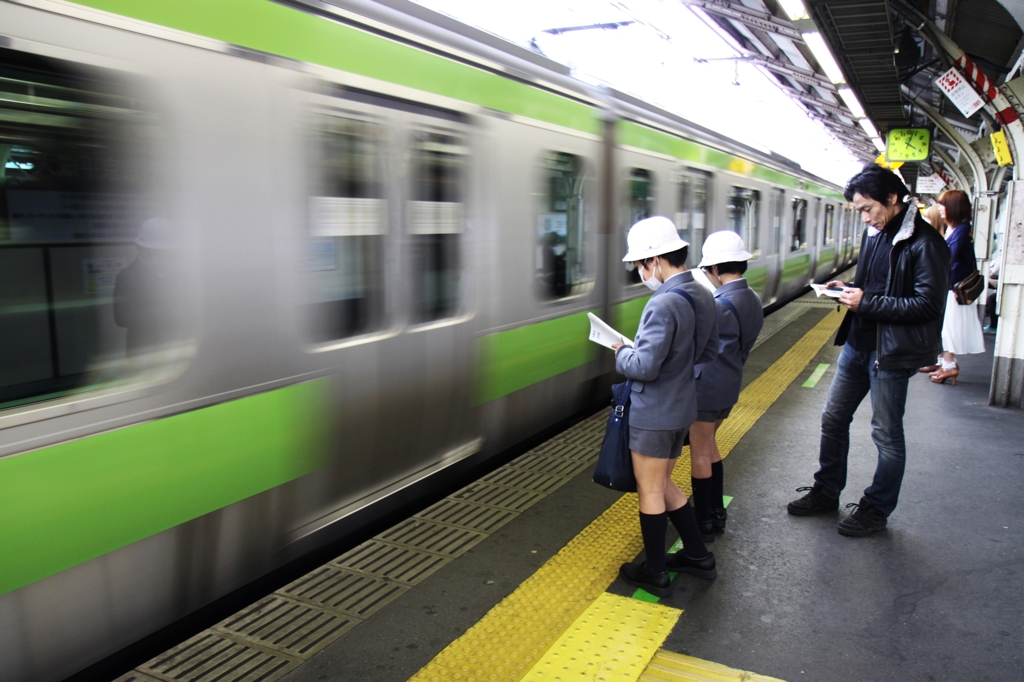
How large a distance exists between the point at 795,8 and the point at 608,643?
7.24 m

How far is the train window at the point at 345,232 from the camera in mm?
2955

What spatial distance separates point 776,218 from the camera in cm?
1177

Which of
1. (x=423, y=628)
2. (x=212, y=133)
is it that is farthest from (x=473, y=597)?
(x=212, y=133)

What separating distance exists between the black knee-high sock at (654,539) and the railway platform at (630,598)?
135 mm

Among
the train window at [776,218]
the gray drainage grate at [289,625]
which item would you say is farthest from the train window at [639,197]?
the train window at [776,218]

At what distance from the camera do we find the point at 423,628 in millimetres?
2838

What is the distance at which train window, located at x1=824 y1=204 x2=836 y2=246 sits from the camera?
16966 millimetres

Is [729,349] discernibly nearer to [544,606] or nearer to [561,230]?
[544,606]

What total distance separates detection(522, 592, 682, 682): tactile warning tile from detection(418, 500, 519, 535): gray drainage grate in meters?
0.86

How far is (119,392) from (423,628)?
1418mm

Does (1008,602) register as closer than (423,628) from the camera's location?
No

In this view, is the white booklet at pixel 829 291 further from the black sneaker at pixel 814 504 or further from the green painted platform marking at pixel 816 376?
the green painted platform marking at pixel 816 376

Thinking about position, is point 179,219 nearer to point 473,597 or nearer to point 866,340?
point 473,597

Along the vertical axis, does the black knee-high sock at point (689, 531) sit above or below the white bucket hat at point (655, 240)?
below
